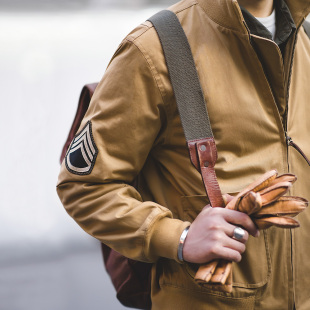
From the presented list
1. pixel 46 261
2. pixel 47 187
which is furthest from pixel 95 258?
pixel 47 187

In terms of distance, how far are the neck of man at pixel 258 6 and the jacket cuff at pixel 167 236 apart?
19.7 inches

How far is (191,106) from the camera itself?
118 cm

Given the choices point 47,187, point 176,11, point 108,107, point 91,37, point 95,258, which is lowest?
point 95,258

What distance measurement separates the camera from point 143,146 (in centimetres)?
122

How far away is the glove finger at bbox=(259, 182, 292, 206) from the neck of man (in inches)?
18.2

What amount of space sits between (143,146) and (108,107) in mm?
105

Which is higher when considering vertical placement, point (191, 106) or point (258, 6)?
point (258, 6)

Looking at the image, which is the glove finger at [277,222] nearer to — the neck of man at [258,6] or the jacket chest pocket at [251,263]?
the jacket chest pocket at [251,263]

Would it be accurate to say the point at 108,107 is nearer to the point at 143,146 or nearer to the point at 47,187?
the point at 143,146

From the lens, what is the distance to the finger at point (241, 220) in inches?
43.1

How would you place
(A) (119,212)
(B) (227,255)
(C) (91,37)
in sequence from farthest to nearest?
(C) (91,37) → (A) (119,212) → (B) (227,255)

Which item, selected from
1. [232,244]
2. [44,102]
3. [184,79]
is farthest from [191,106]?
[44,102]

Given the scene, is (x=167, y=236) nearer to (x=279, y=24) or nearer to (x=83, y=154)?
(x=83, y=154)

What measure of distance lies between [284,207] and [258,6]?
1.63 ft
